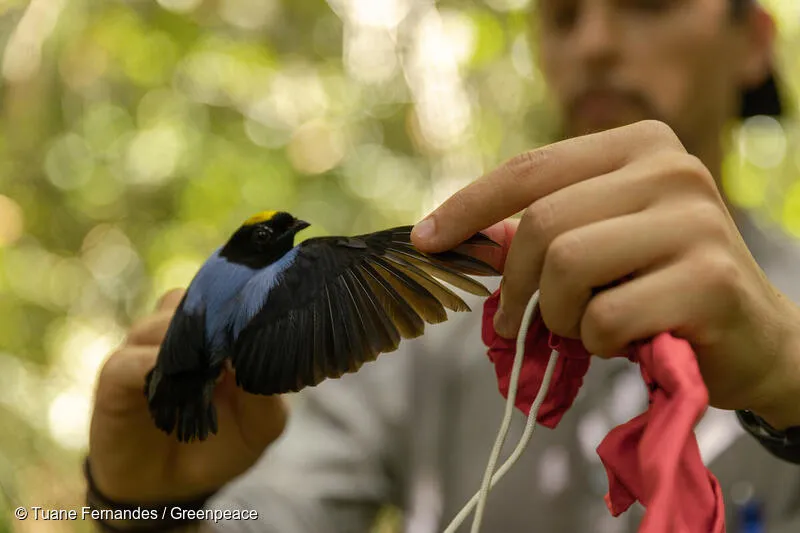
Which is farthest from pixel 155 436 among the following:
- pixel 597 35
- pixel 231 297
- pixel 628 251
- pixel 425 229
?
pixel 597 35

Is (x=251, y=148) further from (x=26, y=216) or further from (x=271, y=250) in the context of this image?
(x=271, y=250)

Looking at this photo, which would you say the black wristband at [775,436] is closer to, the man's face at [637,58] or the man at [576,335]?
the man at [576,335]

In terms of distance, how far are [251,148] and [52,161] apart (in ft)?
1.62

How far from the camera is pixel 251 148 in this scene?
1.82 metres

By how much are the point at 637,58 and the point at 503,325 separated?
72 centimetres

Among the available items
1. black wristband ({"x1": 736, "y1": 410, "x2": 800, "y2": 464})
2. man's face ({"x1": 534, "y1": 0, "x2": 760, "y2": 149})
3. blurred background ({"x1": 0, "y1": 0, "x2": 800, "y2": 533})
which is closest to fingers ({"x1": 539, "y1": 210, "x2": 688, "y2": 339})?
black wristband ({"x1": 736, "y1": 410, "x2": 800, "y2": 464})

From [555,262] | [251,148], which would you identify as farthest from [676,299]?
[251,148]

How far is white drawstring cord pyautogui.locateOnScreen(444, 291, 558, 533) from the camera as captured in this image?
421 mm

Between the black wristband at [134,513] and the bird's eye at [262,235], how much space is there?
343mm

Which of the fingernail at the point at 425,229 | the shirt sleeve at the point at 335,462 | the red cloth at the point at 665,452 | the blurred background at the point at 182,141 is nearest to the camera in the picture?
the red cloth at the point at 665,452

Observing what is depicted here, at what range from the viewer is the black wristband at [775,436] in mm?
560

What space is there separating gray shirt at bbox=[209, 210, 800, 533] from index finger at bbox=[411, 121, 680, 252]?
588mm

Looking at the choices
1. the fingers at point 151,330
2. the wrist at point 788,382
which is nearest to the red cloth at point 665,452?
the wrist at point 788,382

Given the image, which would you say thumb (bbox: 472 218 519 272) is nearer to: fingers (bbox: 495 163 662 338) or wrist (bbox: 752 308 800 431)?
fingers (bbox: 495 163 662 338)
